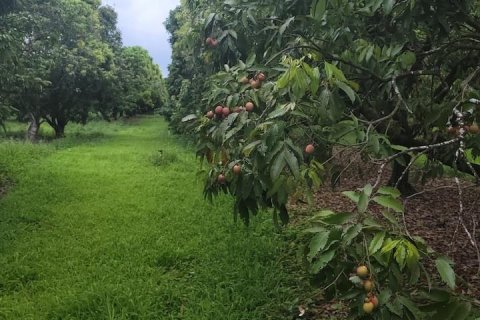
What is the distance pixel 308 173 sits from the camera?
6.38ft

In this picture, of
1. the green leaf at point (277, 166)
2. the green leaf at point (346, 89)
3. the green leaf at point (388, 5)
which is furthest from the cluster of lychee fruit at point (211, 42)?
the green leaf at point (277, 166)

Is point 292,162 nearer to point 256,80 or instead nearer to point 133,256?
point 256,80

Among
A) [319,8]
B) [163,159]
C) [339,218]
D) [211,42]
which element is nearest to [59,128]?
[163,159]

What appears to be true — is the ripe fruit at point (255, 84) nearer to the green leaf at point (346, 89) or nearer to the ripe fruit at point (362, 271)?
the green leaf at point (346, 89)

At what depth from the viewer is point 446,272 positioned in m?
1.37

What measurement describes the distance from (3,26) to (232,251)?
5.56 meters

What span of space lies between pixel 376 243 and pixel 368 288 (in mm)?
150

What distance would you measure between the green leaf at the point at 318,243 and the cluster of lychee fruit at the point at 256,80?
1.04 metres

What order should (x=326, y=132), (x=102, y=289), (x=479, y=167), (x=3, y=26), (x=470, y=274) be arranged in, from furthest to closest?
(x=3, y=26), (x=470, y=274), (x=102, y=289), (x=479, y=167), (x=326, y=132)

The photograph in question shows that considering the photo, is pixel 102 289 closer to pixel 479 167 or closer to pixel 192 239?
pixel 192 239

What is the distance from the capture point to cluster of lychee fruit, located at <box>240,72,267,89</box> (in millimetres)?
2345

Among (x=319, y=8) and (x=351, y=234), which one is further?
(x=319, y=8)

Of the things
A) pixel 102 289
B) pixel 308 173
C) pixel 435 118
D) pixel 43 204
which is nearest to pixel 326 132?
pixel 308 173

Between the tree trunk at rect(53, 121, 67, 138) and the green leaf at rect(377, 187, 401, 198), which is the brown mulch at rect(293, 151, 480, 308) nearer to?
the green leaf at rect(377, 187, 401, 198)
